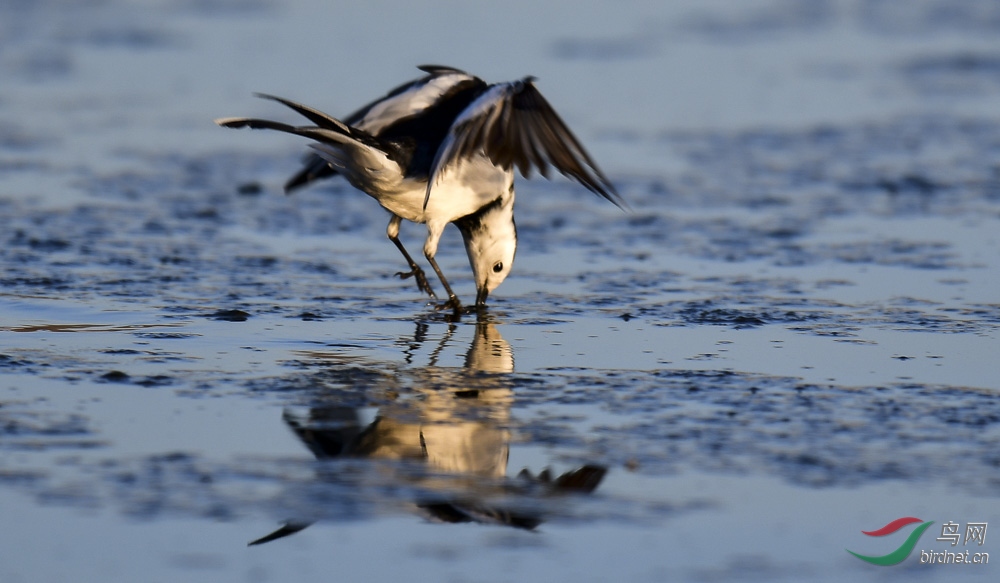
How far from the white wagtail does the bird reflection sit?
98 cm

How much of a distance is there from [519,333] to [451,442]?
70.7 inches

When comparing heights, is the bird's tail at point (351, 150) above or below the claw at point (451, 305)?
above

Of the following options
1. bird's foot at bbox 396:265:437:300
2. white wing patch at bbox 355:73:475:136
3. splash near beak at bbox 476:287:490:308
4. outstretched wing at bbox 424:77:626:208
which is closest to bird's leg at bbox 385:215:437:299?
bird's foot at bbox 396:265:437:300

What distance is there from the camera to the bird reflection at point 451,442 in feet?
13.4

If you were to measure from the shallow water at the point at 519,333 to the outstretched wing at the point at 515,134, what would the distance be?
0.79m

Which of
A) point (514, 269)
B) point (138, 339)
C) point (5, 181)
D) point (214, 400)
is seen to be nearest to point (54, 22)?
point (5, 181)

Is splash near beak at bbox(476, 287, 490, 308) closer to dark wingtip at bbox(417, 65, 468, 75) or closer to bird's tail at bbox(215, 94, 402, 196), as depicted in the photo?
bird's tail at bbox(215, 94, 402, 196)

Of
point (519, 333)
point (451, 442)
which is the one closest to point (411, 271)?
point (519, 333)

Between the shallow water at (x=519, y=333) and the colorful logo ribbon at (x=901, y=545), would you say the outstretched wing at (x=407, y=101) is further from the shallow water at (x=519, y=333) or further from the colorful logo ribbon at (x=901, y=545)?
the colorful logo ribbon at (x=901, y=545)

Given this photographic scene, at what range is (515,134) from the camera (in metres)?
6.15

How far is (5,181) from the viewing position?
9266mm

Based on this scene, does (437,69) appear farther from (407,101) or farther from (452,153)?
(452,153)

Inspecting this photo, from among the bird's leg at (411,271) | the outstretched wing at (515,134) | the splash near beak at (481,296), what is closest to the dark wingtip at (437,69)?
the bird's leg at (411,271)

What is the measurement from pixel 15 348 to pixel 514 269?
289 centimetres
